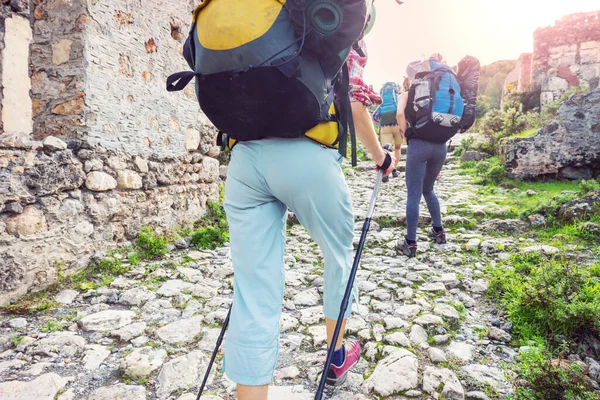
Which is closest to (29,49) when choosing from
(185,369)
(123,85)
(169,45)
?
(123,85)

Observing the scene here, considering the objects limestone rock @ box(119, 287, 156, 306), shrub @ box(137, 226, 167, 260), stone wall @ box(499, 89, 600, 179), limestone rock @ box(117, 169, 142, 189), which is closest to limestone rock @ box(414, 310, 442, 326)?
limestone rock @ box(119, 287, 156, 306)

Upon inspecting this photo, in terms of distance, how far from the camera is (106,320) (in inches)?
106

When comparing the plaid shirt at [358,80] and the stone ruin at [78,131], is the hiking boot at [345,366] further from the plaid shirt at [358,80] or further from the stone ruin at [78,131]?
the stone ruin at [78,131]

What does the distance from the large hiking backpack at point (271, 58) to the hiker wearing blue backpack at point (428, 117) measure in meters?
2.73

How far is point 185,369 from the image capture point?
83.7 inches

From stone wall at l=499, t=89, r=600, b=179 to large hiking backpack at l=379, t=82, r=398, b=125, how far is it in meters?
2.82

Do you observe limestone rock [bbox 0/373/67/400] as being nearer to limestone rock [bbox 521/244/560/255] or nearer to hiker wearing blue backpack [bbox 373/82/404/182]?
limestone rock [bbox 521/244/560/255]

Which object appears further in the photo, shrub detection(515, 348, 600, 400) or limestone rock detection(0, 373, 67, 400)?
limestone rock detection(0, 373, 67, 400)

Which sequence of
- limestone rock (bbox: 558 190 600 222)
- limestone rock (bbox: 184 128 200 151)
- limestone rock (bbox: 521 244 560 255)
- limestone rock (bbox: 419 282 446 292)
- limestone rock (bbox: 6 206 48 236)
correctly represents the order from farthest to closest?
1. limestone rock (bbox: 184 128 200 151)
2. limestone rock (bbox: 558 190 600 222)
3. limestone rock (bbox: 521 244 560 255)
4. limestone rock (bbox: 419 282 446 292)
5. limestone rock (bbox: 6 206 48 236)

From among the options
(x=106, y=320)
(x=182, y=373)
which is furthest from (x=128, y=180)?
(x=182, y=373)

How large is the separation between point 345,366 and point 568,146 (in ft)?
21.8

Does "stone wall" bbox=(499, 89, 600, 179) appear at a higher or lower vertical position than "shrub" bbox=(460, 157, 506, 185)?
higher

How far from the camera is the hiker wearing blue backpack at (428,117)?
380 centimetres

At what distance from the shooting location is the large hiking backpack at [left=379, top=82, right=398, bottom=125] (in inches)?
346
